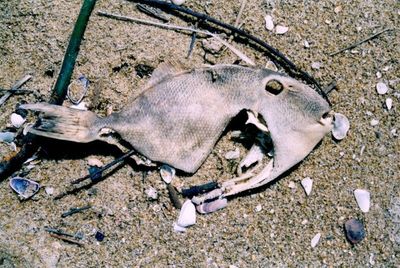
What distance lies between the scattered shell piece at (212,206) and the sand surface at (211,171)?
40mm

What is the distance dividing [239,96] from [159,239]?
937 mm

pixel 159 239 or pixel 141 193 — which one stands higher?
pixel 141 193

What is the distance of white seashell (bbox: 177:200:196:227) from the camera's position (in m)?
2.47

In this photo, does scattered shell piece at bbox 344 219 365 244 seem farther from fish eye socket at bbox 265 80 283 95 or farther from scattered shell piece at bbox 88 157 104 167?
scattered shell piece at bbox 88 157 104 167

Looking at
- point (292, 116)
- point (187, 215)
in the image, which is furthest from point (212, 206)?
point (292, 116)

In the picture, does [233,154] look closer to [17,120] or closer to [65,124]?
[65,124]

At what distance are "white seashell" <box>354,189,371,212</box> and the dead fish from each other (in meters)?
0.39

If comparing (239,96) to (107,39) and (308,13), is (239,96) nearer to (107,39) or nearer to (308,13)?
(308,13)

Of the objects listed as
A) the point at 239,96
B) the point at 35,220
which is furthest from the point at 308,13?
the point at 35,220

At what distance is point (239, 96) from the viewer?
235cm

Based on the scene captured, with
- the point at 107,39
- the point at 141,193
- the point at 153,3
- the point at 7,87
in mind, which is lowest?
the point at 141,193

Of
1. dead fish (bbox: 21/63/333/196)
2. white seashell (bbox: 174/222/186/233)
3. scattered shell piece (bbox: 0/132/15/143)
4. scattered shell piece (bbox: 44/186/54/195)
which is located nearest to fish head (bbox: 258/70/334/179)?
dead fish (bbox: 21/63/333/196)

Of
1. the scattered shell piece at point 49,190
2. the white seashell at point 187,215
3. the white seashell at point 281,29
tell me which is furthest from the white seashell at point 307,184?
the scattered shell piece at point 49,190

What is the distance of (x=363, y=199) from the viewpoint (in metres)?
2.48
